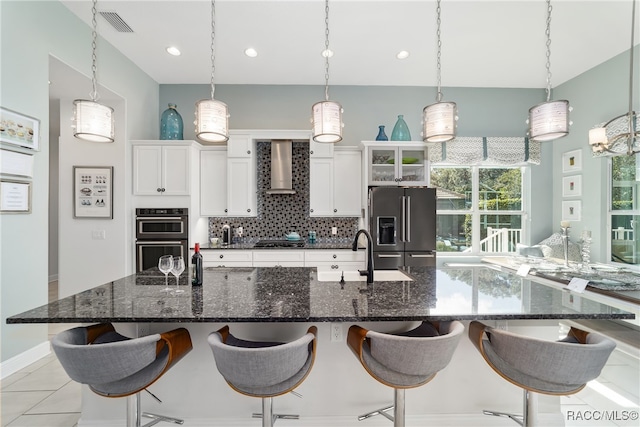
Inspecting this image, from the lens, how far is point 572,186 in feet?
14.1

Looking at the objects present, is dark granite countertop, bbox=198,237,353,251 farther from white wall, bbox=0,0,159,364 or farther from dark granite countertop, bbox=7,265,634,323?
dark granite countertop, bbox=7,265,634,323

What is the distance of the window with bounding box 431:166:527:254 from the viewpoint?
4746 millimetres

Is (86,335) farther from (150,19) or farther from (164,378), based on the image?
(150,19)

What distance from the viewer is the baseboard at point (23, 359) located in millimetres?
2363

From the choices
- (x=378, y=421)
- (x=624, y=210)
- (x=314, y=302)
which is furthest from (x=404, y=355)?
(x=624, y=210)

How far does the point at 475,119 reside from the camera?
458 cm

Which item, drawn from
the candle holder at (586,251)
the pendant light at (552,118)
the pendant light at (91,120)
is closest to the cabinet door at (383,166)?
the candle holder at (586,251)

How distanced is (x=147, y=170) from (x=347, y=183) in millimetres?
2607

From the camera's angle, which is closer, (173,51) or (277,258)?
(173,51)

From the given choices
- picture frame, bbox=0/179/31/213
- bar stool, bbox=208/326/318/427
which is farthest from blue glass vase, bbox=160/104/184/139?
bar stool, bbox=208/326/318/427

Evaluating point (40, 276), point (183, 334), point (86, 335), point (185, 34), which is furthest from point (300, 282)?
point (185, 34)

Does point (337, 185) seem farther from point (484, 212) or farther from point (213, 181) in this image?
point (484, 212)

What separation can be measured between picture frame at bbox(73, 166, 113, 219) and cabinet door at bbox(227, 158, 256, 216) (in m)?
1.41

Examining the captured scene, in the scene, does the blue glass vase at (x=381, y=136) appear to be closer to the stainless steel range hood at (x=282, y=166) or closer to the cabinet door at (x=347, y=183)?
the cabinet door at (x=347, y=183)
